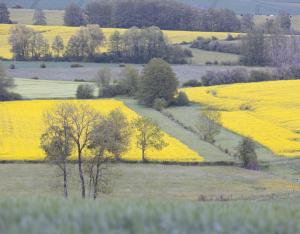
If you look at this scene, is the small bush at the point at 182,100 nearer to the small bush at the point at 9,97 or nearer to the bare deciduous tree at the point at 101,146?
the small bush at the point at 9,97

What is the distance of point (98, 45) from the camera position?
9662cm

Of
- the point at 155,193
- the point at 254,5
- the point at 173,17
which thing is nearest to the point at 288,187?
the point at 155,193

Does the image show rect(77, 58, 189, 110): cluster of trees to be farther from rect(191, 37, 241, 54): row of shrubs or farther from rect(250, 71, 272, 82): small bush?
rect(191, 37, 241, 54): row of shrubs

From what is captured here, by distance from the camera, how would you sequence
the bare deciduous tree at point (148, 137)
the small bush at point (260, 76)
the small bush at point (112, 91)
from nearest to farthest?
the bare deciduous tree at point (148, 137) → the small bush at point (112, 91) → the small bush at point (260, 76)

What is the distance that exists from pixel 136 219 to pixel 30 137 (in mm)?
38091

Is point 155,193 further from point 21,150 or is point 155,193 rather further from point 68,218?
point 68,218

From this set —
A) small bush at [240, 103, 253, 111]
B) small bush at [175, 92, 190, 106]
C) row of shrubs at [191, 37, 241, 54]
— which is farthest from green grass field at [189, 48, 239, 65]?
small bush at [240, 103, 253, 111]

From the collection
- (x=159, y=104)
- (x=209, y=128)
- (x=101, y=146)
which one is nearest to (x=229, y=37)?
(x=159, y=104)

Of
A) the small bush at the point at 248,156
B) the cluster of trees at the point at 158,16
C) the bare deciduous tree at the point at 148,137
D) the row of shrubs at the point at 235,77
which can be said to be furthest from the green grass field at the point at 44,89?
the cluster of trees at the point at 158,16

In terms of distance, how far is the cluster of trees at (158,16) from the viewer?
121 meters

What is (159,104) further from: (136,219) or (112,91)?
(136,219)

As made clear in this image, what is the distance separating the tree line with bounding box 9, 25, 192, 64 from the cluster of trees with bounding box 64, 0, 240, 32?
25820 mm

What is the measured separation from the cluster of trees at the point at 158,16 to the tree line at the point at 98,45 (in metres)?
25.8

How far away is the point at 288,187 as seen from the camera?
31.1m
